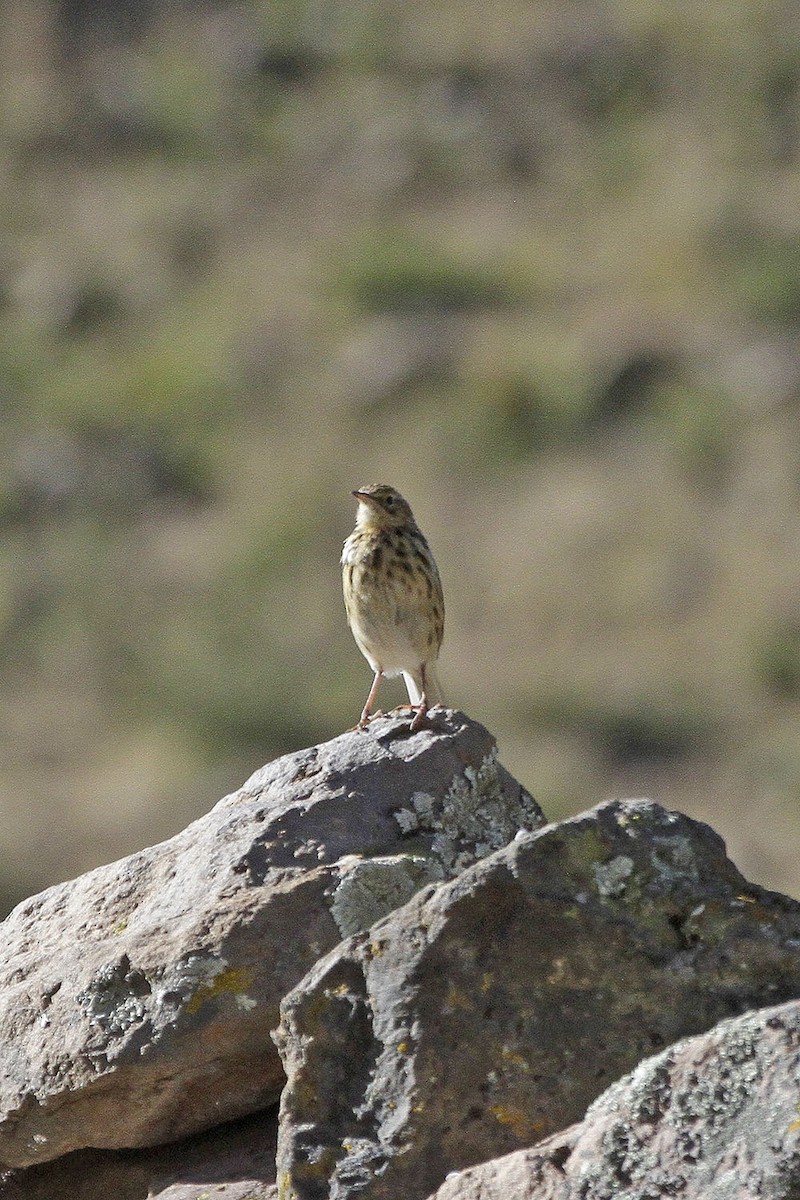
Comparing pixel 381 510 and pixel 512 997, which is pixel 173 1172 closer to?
pixel 512 997

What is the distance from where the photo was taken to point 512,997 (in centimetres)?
479

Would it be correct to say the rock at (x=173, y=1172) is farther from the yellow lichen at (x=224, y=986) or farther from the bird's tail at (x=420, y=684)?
the bird's tail at (x=420, y=684)

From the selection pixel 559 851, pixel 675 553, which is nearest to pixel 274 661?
pixel 675 553

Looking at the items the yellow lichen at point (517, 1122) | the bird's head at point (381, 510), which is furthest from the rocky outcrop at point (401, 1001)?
the bird's head at point (381, 510)

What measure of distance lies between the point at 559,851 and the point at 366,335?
32.1 metres

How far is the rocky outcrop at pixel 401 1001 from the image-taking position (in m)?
4.46

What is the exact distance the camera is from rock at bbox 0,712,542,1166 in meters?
5.49

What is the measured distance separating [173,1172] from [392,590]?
3439 mm

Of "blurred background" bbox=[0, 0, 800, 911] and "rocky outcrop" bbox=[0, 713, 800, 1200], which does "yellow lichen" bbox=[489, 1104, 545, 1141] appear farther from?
"blurred background" bbox=[0, 0, 800, 911]

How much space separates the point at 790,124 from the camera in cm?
3928

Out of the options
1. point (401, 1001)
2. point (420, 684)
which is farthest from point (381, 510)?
point (401, 1001)

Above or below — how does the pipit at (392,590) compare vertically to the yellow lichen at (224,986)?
above

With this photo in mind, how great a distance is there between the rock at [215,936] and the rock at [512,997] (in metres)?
0.57

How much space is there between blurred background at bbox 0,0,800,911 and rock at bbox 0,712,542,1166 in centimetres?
1589
